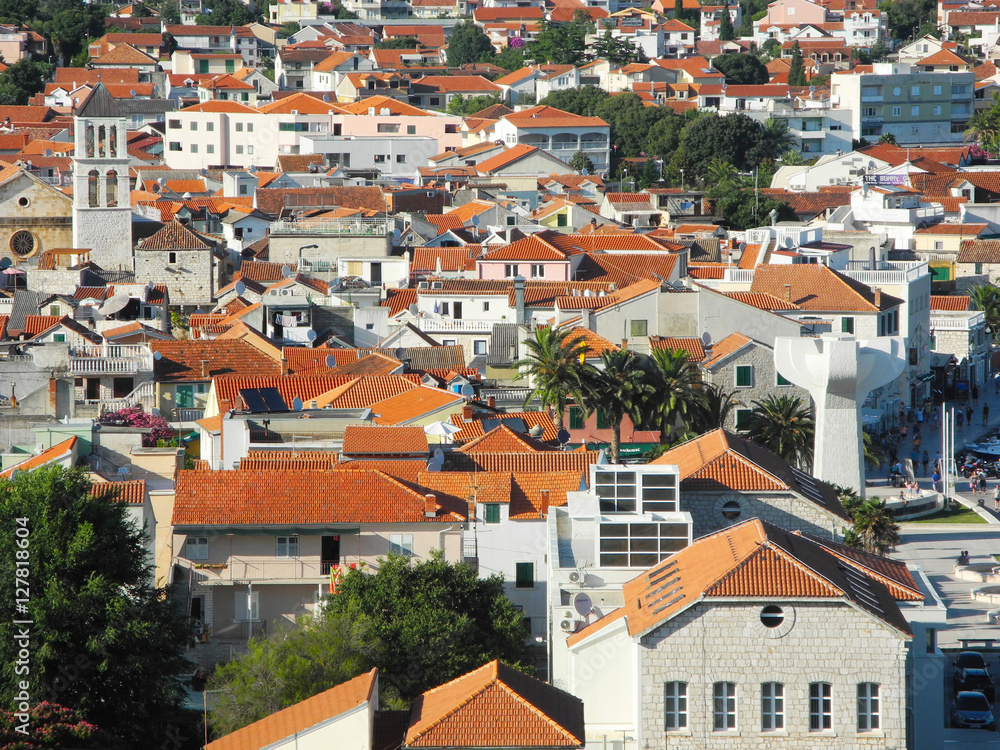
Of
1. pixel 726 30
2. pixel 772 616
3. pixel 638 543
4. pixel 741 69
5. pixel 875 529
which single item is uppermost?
pixel 772 616

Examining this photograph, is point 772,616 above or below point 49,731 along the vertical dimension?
above

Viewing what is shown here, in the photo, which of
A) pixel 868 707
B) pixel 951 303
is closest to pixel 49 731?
pixel 868 707

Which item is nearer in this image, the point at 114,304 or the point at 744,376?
the point at 744,376

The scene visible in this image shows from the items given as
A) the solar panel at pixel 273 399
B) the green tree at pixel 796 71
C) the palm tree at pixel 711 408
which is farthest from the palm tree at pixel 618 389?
the green tree at pixel 796 71

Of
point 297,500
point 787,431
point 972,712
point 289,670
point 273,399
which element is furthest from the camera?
point 787,431

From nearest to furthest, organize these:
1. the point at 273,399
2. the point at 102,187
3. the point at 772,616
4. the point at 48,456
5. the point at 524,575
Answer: the point at 772,616 < the point at 524,575 < the point at 48,456 < the point at 273,399 < the point at 102,187

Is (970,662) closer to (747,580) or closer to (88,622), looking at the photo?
(747,580)

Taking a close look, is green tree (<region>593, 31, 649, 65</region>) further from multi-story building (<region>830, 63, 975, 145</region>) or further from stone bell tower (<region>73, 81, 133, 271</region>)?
stone bell tower (<region>73, 81, 133, 271</region>)

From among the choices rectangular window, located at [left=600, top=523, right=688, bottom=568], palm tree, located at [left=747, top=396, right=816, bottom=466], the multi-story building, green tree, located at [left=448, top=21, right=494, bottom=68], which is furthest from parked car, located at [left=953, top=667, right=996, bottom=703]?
green tree, located at [left=448, top=21, right=494, bottom=68]
